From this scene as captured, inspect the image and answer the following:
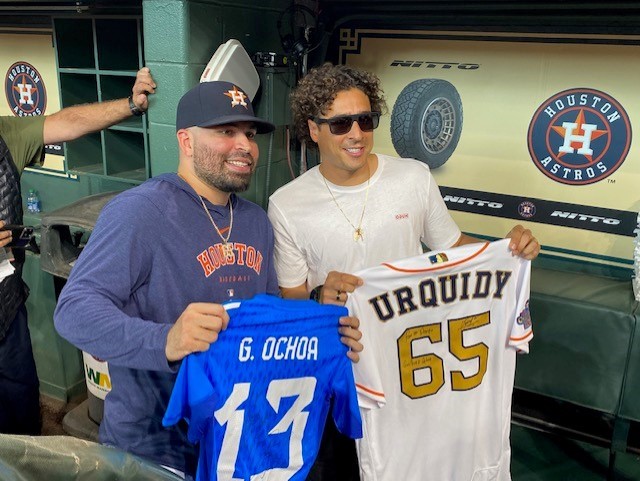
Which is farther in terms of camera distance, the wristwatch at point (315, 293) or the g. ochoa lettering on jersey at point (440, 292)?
the wristwatch at point (315, 293)

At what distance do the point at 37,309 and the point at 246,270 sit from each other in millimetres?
2130

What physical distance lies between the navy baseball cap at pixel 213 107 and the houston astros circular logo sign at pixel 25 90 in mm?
2953

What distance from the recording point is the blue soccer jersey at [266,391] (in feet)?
4.66

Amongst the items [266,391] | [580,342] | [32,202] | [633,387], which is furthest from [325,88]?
[32,202]

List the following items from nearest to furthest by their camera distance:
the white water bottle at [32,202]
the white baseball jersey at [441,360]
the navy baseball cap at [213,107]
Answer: the navy baseball cap at [213,107] < the white baseball jersey at [441,360] < the white water bottle at [32,202]

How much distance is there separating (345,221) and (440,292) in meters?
0.39

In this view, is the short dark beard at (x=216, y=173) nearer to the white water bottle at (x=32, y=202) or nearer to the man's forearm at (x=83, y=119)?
the man's forearm at (x=83, y=119)

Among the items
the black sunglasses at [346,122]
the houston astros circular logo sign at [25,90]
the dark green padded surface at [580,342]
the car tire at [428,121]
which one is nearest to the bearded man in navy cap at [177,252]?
the black sunglasses at [346,122]

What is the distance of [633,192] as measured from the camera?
2.63 meters

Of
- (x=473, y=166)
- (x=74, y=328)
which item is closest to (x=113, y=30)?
(x=473, y=166)

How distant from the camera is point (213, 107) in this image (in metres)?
1.62

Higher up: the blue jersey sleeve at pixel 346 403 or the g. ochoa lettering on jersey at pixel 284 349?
the g. ochoa lettering on jersey at pixel 284 349

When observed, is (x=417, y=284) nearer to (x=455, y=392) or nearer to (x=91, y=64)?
(x=455, y=392)

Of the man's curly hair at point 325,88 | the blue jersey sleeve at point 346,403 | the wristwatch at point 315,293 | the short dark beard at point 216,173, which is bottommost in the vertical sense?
the blue jersey sleeve at point 346,403
